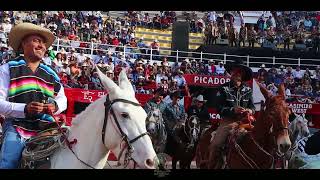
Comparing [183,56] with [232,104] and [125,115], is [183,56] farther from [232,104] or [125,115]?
[125,115]

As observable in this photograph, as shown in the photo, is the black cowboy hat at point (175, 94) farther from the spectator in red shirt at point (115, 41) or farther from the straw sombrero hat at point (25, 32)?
the straw sombrero hat at point (25, 32)

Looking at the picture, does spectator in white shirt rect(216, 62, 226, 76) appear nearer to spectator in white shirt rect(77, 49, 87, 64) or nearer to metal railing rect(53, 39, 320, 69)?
metal railing rect(53, 39, 320, 69)

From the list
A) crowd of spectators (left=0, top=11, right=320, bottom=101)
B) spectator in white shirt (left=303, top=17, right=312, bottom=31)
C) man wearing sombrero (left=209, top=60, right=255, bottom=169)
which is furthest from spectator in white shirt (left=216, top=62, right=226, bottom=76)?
man wearing sombrero (left=209, top=60, right=255, bottom=169)

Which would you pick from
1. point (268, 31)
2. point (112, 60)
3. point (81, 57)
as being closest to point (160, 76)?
point (112, 60)

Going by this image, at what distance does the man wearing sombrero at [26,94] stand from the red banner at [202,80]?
369 inches

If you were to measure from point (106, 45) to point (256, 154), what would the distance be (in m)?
10.2

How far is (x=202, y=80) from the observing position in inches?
544

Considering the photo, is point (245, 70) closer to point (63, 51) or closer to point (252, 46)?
point (63, 51)

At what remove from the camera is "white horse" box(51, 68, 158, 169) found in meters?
3.73

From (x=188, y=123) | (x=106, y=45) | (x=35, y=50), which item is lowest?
(x=188, y=123)

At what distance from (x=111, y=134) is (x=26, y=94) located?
884mm

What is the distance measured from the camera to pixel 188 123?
34.7 ft

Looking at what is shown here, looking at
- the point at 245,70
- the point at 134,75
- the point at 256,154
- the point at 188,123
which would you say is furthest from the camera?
the point at 134,75

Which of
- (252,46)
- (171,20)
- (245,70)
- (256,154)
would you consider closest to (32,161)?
(256,154)
